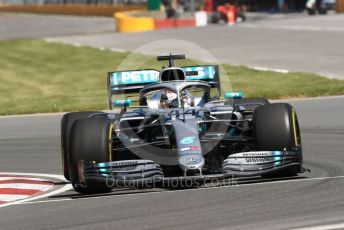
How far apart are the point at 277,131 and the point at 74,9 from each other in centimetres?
6718

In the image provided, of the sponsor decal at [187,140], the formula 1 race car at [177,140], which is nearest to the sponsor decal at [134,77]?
the formula 1 race car at [177,140]

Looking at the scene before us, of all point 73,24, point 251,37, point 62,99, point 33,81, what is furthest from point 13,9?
point 62,99

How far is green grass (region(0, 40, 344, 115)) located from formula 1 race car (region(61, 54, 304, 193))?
2.98 metres

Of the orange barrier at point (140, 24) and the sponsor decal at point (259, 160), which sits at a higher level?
the sponsor decal at point (259, 160)

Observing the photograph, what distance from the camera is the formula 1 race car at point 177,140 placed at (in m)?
11.3

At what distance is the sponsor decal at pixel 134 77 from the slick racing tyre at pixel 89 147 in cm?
271

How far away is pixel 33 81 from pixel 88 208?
2158 centimetres

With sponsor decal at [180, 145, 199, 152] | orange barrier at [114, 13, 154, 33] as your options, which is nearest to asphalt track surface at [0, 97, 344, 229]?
sponsor decal at [180, 145, 199, 152]

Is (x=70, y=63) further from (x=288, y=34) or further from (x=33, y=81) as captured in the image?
(x=288, y=34)

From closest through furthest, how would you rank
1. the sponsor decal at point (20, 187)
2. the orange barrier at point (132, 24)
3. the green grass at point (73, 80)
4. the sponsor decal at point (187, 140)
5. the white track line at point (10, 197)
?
1. the sponsor decal at point (187, 140)
2. the white track line at point (10, 197)
3. the sponsor decal at point (20, 187)
4. the green grass at point (73, 80)
5. the orange barrier at point (132, 24)

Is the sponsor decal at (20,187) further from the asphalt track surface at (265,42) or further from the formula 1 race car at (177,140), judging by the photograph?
the asphalt track surface at (265,42)

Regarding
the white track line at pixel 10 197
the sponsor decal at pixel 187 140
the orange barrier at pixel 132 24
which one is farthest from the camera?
the orange barrier at pixel 132 24

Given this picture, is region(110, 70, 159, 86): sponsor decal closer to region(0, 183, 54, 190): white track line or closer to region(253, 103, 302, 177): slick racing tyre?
region(0, 183, 54, 190): white track line

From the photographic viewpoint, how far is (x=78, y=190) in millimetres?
11750
